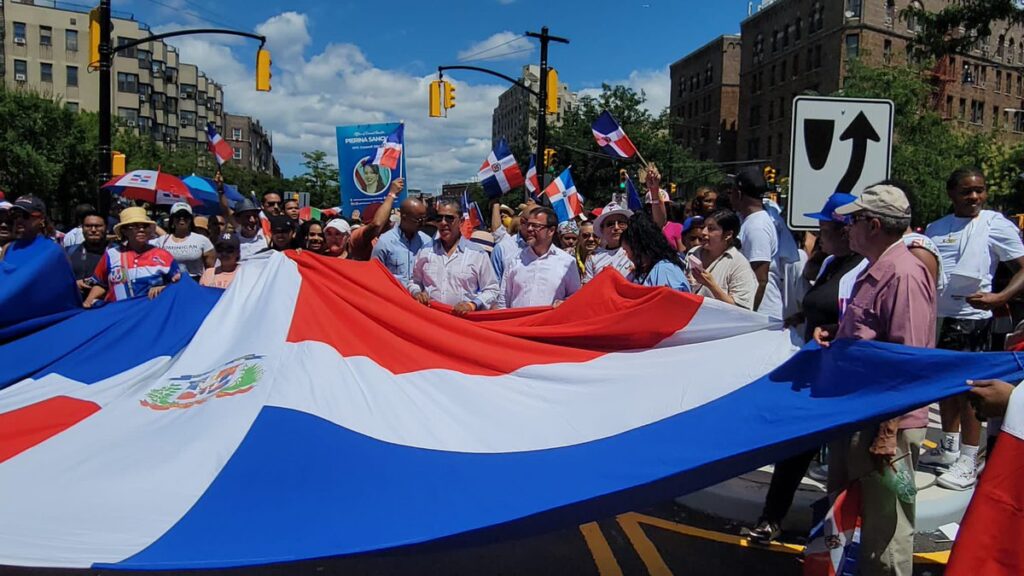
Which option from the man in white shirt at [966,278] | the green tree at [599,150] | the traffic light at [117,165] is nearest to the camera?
the man in white shirt at [966,278]

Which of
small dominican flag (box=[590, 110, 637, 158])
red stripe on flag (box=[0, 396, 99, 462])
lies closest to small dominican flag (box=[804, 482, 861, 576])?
red stripe on flag (box=[0, 396, 99, 462])

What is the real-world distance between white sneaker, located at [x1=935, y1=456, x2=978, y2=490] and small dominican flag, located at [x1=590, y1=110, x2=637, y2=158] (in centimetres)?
722

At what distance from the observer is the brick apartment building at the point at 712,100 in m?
79.5

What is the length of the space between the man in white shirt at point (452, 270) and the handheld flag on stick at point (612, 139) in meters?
6.01

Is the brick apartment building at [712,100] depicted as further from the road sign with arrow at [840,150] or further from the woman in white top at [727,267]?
the woman in white top at [727,267]

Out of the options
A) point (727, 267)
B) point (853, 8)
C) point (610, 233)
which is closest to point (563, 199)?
point (610, 233)

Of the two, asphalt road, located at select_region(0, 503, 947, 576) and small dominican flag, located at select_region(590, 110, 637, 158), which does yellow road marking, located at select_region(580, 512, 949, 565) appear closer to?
asphalt road, located at select_region(0, 503, 947, 576)

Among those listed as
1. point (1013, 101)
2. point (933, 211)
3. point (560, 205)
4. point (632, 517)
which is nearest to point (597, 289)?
point (632, 517)

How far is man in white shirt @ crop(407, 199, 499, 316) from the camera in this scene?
5953 millimetres

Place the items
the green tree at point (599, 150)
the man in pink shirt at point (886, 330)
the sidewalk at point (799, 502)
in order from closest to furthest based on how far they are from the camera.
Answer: the man in pink shirt at point (886, 330) < the sidewalk at point (799, 502) < the green tree at point (599, 150)

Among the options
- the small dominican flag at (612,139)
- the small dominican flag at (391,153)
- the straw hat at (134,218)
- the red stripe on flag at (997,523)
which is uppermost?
the small dominican flag at (612,139)

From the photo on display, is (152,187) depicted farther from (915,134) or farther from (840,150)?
(915,134)

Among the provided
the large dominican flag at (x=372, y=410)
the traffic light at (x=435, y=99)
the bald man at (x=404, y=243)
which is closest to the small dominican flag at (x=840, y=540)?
the large dominican flag at (x=372, y=410)

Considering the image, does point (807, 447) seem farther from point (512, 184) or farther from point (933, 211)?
point (933, 211)
